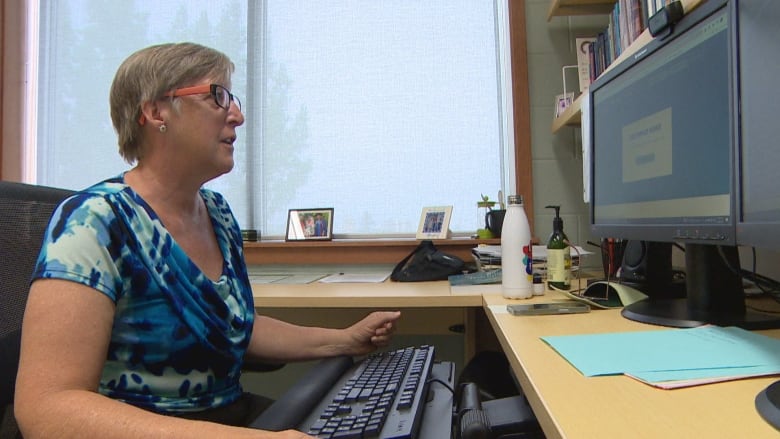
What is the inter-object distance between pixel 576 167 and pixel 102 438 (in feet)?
6.22

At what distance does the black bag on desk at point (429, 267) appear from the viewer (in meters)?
1.67

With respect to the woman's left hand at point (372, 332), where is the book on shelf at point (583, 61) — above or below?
above

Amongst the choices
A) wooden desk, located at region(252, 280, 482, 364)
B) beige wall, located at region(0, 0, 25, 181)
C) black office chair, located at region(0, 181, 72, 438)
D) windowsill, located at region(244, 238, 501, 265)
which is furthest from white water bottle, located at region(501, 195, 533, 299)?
beige wall, located at region(0, 0, 25, 181)

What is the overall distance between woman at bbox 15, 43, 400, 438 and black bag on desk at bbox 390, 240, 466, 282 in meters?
0.65

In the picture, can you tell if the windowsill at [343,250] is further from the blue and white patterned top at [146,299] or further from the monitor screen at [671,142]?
the blue and white patterned top at [146,299]

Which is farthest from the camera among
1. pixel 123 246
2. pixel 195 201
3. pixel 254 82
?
pixel 254 82

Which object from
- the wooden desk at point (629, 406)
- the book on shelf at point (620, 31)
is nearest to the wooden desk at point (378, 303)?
the wooden desk at point (629, 406)

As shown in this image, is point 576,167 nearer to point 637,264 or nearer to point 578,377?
point 637,264

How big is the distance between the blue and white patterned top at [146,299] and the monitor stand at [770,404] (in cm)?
72

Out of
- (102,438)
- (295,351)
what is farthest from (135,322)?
(295,351)

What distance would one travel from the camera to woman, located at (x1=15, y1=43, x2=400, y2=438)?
0.55 m

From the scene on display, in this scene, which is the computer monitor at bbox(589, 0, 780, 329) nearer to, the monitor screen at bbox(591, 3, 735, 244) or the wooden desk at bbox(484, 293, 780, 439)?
the monitor screen at bbox(591, 3, 735, 244)

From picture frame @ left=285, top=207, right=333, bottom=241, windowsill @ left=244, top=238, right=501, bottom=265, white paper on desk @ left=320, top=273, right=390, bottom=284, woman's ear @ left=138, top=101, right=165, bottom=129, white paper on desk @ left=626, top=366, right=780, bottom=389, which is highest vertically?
woman's ear @ left=138, top=101, right=165, bottom=129

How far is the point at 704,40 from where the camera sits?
2.29 ft
